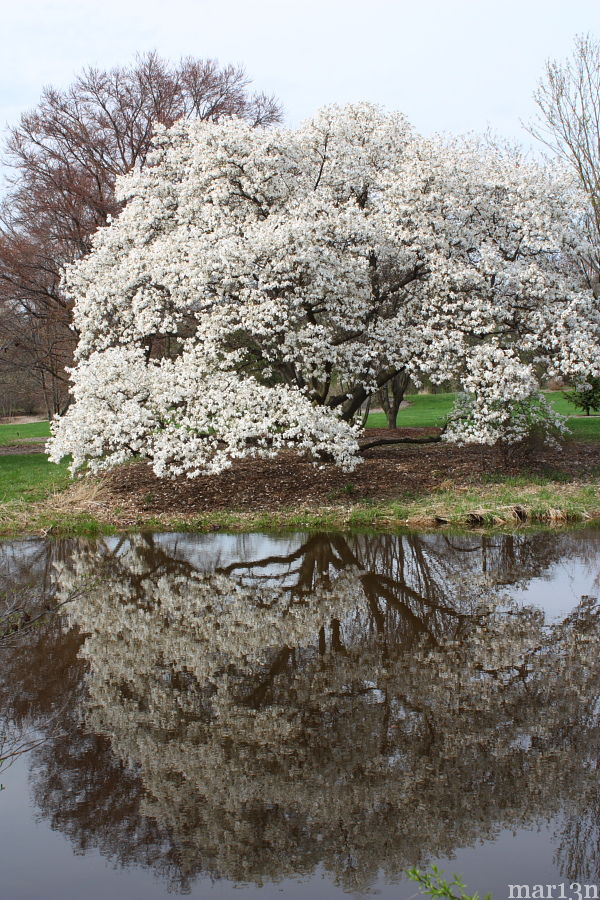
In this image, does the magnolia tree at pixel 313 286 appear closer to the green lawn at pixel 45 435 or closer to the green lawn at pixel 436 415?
the green lawn at pixel 45 435

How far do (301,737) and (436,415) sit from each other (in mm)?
29033

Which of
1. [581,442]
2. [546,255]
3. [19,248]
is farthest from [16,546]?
[581,442]

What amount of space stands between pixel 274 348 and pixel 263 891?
12182 millimetres

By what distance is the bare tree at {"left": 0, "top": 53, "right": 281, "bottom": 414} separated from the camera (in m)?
24.4

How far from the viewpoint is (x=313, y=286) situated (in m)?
14.7

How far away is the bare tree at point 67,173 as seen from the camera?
79.9ft

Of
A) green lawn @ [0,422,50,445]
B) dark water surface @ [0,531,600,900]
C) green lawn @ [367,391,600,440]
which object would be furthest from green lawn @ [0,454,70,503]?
green lawn @ [367,391,600,440]

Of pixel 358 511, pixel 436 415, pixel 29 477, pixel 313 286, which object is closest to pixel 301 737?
pixel 358 511

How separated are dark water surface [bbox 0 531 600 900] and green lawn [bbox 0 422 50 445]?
22095 mm

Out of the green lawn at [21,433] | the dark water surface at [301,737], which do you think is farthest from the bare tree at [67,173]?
the dark water surface at [301,737]

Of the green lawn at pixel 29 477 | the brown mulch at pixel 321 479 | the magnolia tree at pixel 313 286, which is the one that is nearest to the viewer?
the magnolia tree at pixel 313 286

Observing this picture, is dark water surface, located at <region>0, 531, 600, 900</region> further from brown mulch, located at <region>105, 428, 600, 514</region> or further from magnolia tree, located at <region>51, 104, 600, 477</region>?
brown mulch, located at <region>105, 428, 600, 514</region>

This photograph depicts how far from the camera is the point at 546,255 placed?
16.5 metres

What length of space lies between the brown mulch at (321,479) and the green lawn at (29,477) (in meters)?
1.39
